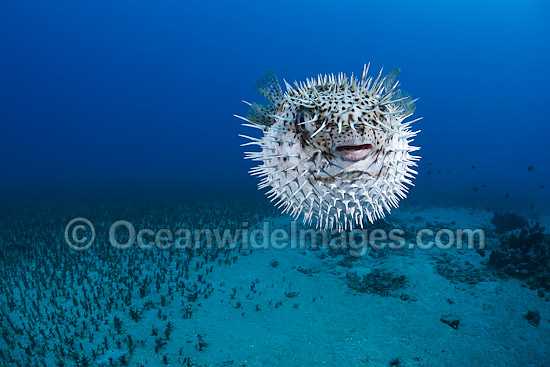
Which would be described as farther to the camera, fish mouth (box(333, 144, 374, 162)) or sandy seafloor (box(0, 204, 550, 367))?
sandy seafloor (box(0, 204, 550, 367))

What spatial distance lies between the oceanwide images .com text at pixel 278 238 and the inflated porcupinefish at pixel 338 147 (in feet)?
24.8

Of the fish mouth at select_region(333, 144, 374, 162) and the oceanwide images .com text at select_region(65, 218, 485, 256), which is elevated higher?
the fish mouth at select_region(333, 144, 374, 162)

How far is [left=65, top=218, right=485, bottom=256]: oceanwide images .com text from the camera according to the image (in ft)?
Result: 31.3

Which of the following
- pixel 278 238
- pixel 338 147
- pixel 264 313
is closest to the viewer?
pixel 338 147

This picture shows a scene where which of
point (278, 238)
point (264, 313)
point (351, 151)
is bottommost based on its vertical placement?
point (264, 313)

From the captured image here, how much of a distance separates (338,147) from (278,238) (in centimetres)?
969

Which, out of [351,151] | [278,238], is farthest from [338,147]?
[278,238]

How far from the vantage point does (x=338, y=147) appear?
1.28 metres

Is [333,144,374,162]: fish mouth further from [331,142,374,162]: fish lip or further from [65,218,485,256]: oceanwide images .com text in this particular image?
[65,218,485,256]: oceanwide images .com text

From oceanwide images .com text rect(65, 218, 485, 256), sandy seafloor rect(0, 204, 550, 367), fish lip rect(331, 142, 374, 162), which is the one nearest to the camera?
fish lip rect(331, 142, 374, 162)

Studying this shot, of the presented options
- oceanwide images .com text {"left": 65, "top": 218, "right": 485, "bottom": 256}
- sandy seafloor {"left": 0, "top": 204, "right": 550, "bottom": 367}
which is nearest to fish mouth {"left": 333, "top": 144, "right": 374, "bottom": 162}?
sandy seafloor {"left": 0, "top": 204, "right": 550, "bottom": 367}

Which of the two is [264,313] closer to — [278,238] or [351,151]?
[278,238]

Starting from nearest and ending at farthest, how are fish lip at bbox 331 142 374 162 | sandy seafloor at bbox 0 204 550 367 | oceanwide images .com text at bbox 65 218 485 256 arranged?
fish lip at bbox 331 142 374 162 → sandy seafloor at bbox 0 204 550 367 → oceanwide images .com text at bbox 65 218 485 256

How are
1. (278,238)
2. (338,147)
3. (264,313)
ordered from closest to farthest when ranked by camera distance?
1. (338,147)
2. (264,313)
3. (278,238)
